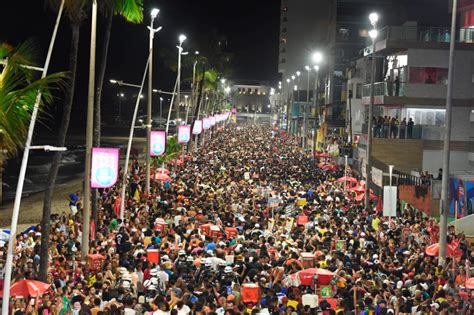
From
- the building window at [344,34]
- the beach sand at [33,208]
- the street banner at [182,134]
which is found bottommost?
the beach sand at [33,208]

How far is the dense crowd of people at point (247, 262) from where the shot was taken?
14.1 meters

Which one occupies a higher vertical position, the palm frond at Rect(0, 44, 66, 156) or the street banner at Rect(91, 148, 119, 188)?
the palm frond at Rect(0, 44, 66, 156)

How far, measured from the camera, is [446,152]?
20.1 m

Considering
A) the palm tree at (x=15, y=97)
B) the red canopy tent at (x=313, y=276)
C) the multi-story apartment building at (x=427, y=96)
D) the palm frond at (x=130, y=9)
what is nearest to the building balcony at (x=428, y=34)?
the multi-story apartment building at (x=427, y=96)

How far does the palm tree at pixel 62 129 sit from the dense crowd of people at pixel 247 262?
1.80ft

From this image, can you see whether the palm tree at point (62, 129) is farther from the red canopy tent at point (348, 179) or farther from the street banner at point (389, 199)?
the red canopy tent at point (348, 179)

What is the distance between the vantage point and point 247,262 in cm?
1720

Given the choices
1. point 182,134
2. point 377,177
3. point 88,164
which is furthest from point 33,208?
point 88,164

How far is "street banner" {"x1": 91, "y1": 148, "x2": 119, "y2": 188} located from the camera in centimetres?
2144

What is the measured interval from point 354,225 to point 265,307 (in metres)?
10.5

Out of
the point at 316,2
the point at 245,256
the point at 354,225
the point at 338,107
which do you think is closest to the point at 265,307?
the point at 245,256

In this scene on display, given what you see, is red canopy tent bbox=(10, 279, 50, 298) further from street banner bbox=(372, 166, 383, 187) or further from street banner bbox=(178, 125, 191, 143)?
street banner bbox=(178, 125, 191, 143)

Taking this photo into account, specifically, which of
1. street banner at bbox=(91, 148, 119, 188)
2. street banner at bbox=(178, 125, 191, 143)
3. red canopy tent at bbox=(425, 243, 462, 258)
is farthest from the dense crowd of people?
street banner at bbox=(178, 125, 191, 143)

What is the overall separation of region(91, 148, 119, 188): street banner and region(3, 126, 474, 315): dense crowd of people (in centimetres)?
148
